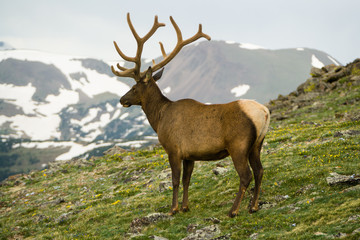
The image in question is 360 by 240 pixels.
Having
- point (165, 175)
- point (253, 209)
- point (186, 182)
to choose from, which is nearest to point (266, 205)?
point (253, 209)

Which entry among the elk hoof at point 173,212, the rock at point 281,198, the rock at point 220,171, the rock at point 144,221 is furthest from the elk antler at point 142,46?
the rock at point 281,198

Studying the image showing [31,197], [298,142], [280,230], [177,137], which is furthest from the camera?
[31,197]

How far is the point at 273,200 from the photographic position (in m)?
10.8

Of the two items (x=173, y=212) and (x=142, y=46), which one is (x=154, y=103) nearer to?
(x=142, y=46)

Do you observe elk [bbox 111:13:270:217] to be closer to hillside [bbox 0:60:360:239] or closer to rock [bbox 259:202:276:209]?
rock [bbox 259:202:276:209]

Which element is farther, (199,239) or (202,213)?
(202,213)

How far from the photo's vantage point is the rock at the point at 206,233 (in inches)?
345

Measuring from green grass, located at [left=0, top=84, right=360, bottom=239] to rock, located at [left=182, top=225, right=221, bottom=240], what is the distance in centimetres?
29

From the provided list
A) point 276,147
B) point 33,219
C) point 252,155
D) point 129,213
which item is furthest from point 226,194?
point 33,219

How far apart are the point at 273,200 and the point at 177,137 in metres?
4.00

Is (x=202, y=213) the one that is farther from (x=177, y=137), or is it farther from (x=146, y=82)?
(x=146, y=82)

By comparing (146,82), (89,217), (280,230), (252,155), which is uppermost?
(146,82)

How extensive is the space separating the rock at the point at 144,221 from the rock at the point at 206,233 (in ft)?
7.37

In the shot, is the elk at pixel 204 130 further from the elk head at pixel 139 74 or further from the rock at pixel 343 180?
the rock at pixel 343 180
